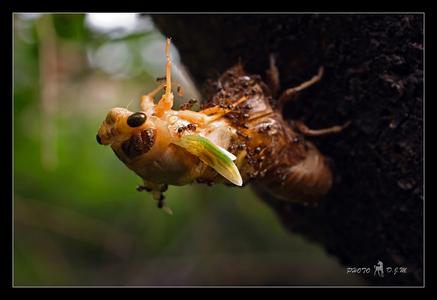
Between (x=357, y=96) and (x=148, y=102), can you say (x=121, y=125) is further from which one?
(x=357, y=96)

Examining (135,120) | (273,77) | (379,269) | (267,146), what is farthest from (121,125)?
(379,269)

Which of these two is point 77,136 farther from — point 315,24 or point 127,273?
point 315,24

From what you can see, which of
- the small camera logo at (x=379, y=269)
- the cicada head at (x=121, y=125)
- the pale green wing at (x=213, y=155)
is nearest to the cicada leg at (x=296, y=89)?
the pale green wing at (x=213, y=155)

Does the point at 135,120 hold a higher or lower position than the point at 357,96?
lower

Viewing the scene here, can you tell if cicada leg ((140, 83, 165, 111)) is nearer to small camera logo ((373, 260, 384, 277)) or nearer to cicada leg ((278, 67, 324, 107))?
cicada leg ((278, 67, 324, 107))

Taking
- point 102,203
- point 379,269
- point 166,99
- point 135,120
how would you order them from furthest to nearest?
1. point 102,203
2. point 379,269
3. point 166,99
4. point 135,120

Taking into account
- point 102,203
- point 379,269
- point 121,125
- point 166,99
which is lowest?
point 102,203

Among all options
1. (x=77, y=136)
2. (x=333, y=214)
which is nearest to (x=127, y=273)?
(x=77, y=136)

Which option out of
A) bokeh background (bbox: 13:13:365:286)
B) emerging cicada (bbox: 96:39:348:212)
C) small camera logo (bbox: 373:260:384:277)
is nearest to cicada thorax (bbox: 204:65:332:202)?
emerging cicada (bbox: 96:39:348:212)
